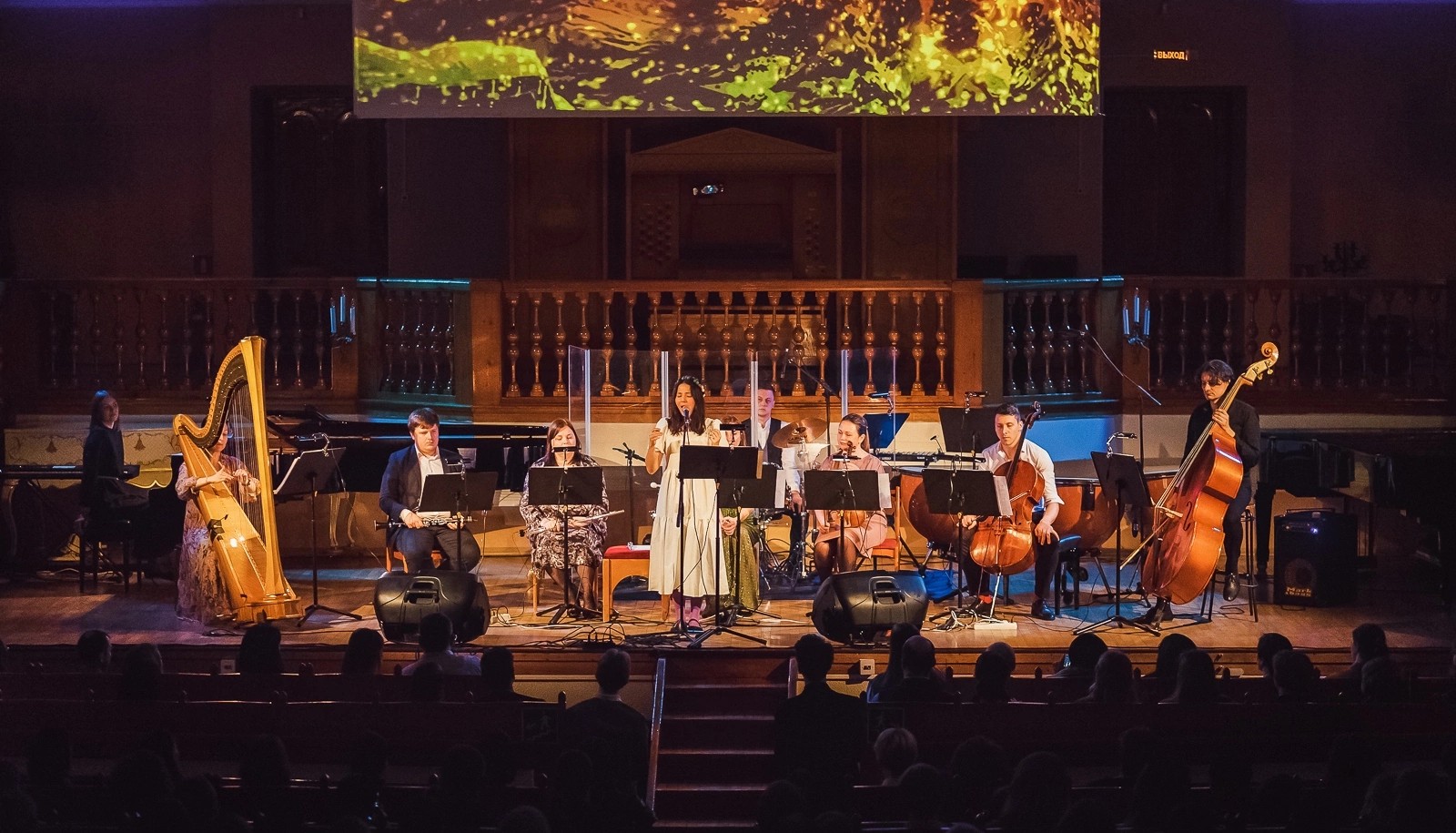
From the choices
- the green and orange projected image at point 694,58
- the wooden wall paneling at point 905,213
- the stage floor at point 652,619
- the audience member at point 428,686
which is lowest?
the stage floor at point 652,619

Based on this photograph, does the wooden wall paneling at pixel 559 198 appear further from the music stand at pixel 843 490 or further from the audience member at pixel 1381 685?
the audience member at pixel 1381 685

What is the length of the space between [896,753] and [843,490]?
3.08 m

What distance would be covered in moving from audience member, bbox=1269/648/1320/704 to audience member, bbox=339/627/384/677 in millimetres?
3727

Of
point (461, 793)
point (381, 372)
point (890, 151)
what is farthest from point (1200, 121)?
point (461, 793)

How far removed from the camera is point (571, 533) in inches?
394

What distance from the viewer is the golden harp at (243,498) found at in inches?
363

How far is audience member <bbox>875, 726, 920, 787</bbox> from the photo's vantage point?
606cm

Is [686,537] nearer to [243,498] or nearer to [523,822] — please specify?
[243,498]

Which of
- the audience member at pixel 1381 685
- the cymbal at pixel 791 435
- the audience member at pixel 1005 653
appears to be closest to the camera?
the audience member at pixel 1381 685

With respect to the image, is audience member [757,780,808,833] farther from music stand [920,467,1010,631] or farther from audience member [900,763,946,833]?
music stand [920,467,1010,631]

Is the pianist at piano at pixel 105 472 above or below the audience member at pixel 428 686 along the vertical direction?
above

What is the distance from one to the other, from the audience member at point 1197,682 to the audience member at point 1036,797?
150cm

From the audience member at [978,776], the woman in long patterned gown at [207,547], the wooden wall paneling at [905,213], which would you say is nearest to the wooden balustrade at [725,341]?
the wooden wall paneling at [905,213]

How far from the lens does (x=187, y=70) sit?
47.9 ft
